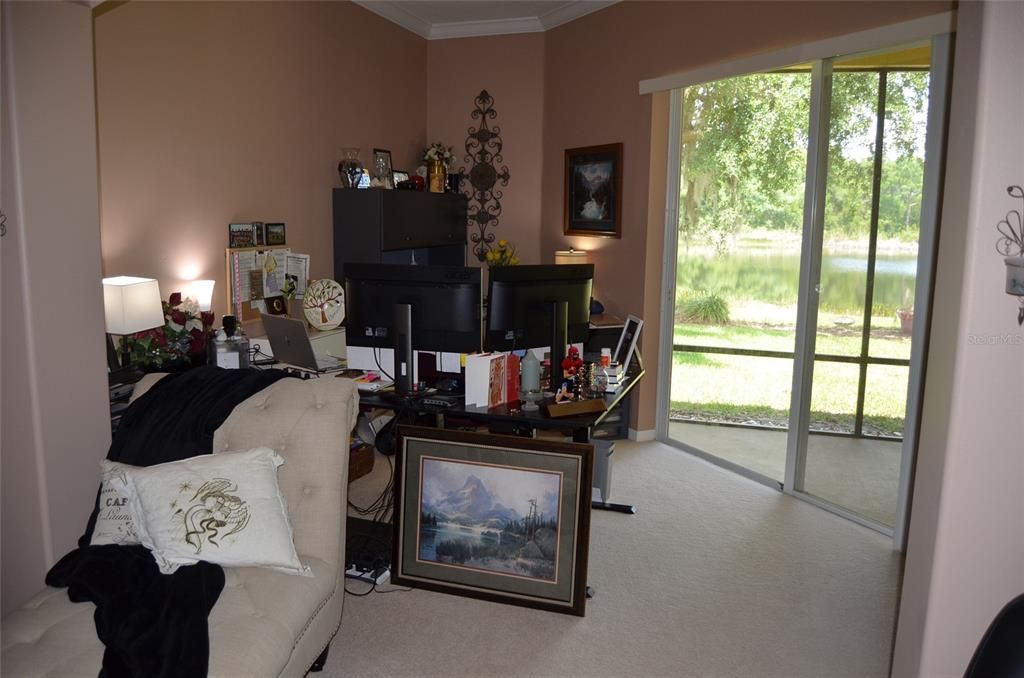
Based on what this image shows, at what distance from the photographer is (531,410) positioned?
3328 millimetres

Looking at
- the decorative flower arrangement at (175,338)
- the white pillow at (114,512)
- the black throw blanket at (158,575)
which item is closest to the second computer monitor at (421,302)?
the black throw blanket at (158,575)

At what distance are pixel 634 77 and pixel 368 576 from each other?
3839mm

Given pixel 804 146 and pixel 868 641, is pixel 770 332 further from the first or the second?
pixel 868 641

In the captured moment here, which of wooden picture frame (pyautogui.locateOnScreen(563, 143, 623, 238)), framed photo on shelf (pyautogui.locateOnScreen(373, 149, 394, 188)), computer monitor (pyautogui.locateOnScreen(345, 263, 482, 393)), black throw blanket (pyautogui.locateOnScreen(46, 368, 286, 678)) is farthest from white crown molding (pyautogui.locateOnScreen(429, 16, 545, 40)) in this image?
black throw blanket (pyautogui.locateOnScreen(46, 368, 286, 678))

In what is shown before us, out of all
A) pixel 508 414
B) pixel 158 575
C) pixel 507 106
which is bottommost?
pixel 158 575

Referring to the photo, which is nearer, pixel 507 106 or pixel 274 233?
pixel 274 233

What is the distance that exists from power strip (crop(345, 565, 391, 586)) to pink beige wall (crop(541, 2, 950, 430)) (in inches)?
103

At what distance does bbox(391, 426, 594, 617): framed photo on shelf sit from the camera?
9.96 feet

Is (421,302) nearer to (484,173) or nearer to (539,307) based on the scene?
(539,307)

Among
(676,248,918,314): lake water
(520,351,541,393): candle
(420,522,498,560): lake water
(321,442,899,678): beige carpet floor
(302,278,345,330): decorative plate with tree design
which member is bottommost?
(321,442,899,678): beige carpet floor

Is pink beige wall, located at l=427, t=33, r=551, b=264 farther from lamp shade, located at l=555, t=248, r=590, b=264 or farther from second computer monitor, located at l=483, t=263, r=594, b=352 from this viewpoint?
second computer monitor, located at l=483, t=263, r=594, b=352

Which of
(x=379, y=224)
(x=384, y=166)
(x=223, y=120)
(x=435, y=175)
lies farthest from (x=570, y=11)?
(x=223, y=120)

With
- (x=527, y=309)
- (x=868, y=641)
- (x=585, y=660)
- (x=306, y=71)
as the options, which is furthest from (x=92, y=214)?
(x=868, y=641)

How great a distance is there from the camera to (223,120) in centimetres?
432
